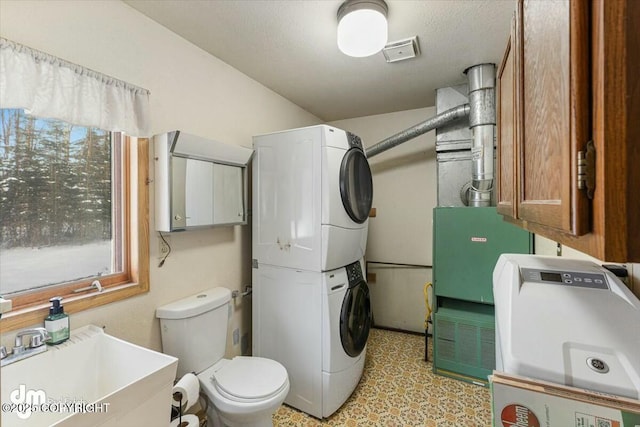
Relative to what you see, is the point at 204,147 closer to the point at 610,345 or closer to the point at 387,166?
the point at 610,345

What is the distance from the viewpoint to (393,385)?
2.28 metres

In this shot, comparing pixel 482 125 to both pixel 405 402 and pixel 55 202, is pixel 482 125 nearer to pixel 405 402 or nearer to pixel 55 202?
pixel 405 402

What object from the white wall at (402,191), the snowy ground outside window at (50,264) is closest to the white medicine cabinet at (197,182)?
the snowy ground outside window at (50,264)

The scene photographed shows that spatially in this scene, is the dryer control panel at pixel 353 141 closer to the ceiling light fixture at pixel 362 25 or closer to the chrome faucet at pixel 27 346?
the ceiling light fixture at pixel 362 25

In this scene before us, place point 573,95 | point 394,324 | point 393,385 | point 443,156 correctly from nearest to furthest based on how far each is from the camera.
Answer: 1. point 573,95
2. point 393,385
3. point 443,156
4. point 394,324

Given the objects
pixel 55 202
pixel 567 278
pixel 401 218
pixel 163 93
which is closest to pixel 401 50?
pixel 163 93

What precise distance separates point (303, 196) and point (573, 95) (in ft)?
5.35

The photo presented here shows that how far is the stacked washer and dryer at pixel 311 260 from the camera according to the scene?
1.93 metres

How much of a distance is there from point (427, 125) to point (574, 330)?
88.9 inches

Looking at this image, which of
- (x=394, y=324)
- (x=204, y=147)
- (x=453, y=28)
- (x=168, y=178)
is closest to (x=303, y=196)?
(x=204, y=147)

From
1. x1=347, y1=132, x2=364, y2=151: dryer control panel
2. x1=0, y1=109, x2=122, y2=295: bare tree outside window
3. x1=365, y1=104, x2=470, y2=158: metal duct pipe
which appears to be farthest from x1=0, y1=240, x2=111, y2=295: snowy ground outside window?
x1=365, y1=104, x2=470, y2=158: metal duct pipe

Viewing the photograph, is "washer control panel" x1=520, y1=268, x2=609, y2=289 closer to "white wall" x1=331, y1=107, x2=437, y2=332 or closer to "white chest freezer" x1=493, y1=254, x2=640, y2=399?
"white chest freezer" x1=493, y1=254, x2=640, y2=399

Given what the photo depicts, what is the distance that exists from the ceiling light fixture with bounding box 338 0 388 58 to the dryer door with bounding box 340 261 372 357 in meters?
1.46

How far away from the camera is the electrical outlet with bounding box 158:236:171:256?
5.53 ft
